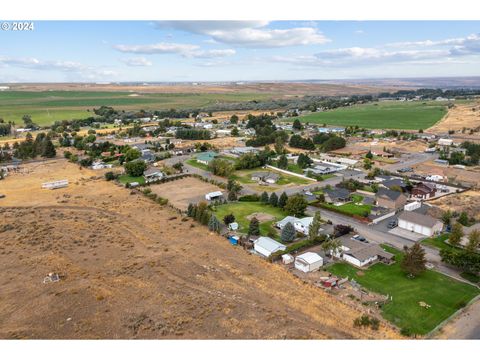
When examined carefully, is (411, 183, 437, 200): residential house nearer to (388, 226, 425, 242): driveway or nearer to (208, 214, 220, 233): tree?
(388, 226, 425, 242): driveway

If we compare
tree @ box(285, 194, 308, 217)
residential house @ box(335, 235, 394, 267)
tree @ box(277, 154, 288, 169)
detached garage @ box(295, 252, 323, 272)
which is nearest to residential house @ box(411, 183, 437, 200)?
tree @ box(285, 194, 308, 217)

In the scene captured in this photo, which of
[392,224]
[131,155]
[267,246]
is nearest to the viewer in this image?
[267,246]

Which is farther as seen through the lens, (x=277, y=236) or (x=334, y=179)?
(x=334, y=179)

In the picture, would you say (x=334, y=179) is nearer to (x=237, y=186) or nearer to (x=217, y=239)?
(x=237, y=186)

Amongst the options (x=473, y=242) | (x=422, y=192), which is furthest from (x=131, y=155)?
(x=473, y=242)

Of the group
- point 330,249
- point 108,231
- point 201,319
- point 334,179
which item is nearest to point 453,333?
point 330,249

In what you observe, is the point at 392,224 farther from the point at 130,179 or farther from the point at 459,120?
the point at 459,120

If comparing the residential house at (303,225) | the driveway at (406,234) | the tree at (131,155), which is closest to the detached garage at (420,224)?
the driveway at (406,234)

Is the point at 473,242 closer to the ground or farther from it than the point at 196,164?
farther from it
